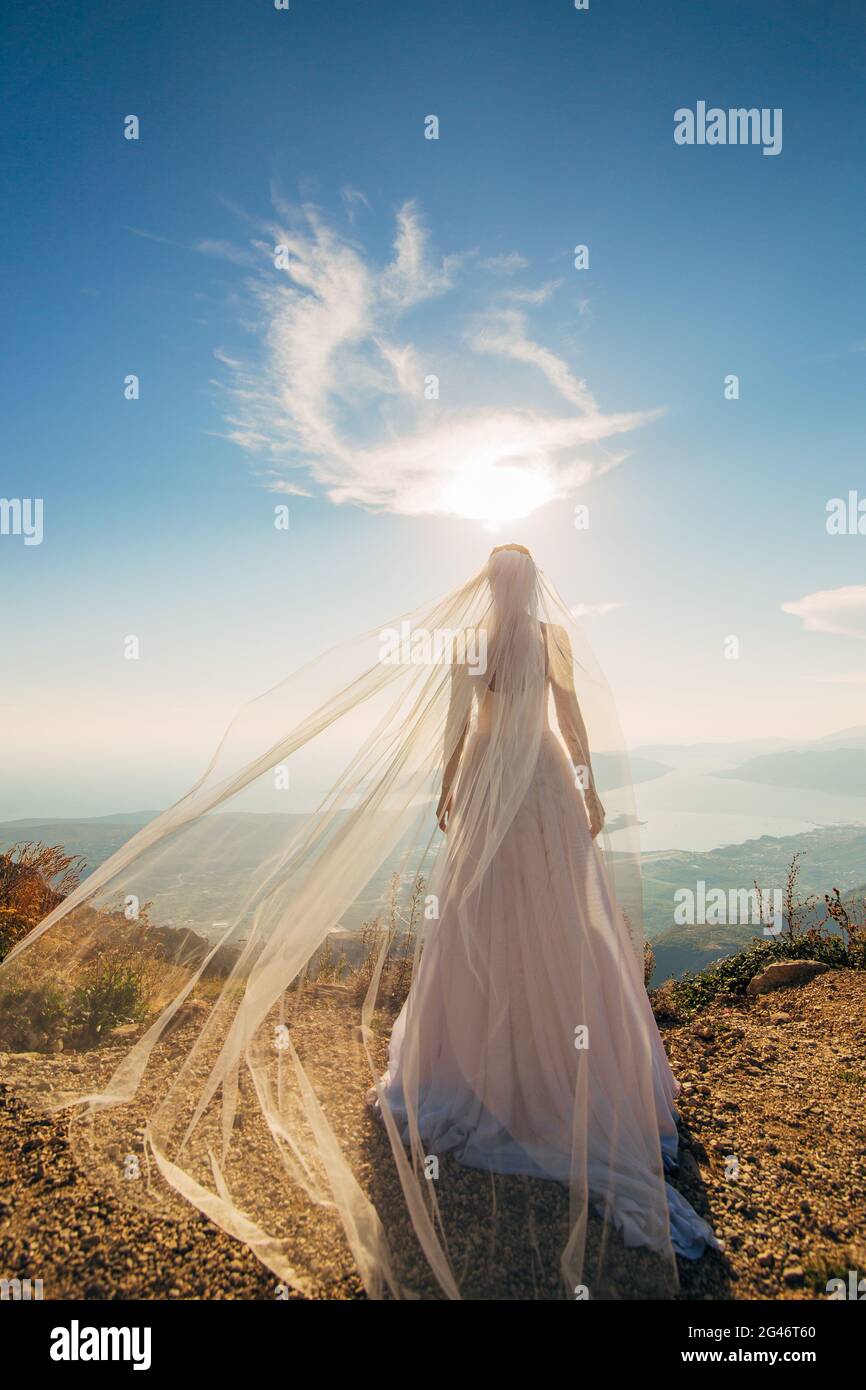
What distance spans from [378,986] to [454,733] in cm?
158

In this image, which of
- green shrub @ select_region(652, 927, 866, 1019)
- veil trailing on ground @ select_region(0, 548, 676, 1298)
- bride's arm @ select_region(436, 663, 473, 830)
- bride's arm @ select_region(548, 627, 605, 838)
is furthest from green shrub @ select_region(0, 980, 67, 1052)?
green shrub @ select_region(652, 927, 866, 1019)

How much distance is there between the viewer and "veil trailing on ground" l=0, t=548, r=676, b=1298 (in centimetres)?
277

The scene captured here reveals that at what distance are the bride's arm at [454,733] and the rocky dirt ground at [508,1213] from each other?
70.1 inches

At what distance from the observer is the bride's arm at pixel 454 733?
12.8 ft

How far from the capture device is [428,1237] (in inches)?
103

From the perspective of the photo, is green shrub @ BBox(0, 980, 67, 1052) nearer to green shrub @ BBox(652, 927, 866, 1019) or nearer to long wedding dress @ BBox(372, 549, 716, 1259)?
long wedding dress @ BBox(372, 549, 716, 1259)

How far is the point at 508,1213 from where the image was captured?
290 centimetres

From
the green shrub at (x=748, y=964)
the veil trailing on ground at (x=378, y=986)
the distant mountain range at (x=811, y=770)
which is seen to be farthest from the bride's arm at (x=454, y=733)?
the distant mountain range at (x=811, y=770)

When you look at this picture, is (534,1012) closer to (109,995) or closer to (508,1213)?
(508,1213)

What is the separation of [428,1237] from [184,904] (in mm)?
2128

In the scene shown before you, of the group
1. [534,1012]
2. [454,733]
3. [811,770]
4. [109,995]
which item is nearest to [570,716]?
[454,733]

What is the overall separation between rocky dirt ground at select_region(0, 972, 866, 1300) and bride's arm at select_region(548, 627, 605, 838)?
1866 mm
